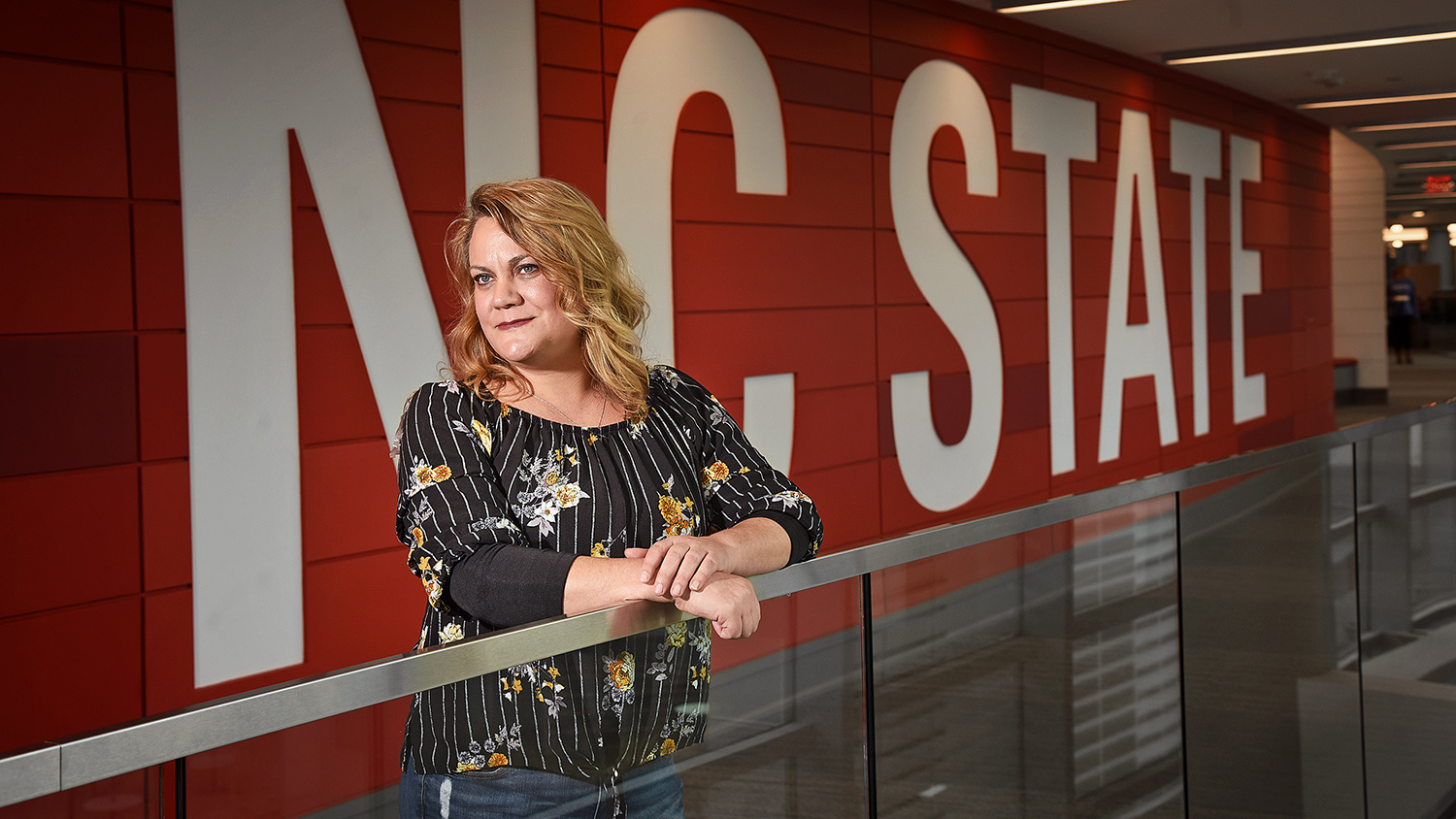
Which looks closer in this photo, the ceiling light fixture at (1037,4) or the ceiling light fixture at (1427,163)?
the ceiling light fixture at (1037,4)

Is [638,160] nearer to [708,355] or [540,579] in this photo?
[708,355]

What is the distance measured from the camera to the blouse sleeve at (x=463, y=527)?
1.50m

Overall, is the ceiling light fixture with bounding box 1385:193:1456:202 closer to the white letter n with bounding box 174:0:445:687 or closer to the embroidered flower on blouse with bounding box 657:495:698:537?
the white letter n with bounding box 174:0:445:687

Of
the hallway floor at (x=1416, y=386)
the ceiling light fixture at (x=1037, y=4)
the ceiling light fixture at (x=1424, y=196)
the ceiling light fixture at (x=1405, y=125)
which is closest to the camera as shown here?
the ceiling light fixture at (x=1037, y=4)

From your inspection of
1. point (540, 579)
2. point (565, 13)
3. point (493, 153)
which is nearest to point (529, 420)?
point (540, 579)

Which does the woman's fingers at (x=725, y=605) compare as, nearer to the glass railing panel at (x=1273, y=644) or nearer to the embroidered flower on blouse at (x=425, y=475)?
the embroidered flower on blouse at (x=425, y=475)

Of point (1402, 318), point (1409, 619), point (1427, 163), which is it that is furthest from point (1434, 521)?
point (1402, 318)

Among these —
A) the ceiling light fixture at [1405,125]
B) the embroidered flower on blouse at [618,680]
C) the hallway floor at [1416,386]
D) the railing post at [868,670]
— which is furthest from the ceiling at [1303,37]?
the embroidered flower on blouse at [618,680]

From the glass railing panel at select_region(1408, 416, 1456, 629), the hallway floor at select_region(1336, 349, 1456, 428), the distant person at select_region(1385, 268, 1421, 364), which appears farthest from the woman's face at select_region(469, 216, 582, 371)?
the distant person at select_region(1385, 268, 1421, 364)

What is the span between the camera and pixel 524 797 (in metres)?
1.35

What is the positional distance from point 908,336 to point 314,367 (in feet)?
10.5

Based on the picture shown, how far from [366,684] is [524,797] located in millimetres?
287

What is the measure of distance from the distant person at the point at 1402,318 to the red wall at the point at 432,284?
16949 millimetres

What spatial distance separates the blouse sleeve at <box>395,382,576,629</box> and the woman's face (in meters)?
0.11
